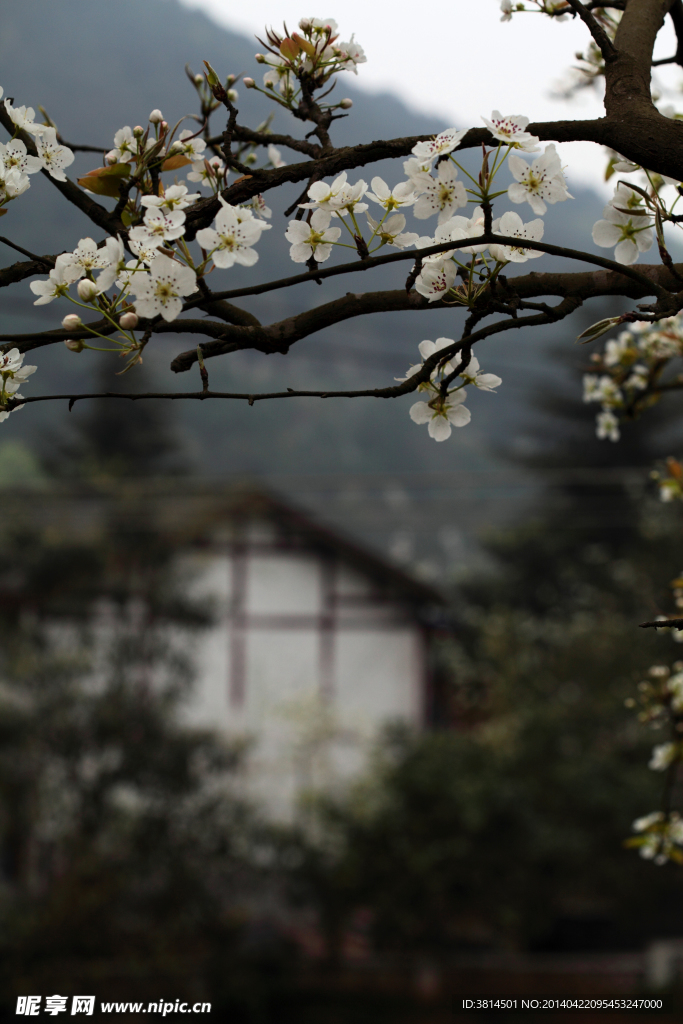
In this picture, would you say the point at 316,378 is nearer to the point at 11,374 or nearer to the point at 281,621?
the point at 281,621

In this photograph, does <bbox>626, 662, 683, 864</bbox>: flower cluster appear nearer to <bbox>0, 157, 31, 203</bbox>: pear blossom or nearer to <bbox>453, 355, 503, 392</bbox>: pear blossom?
<bbox>453, 355, 503, 392</bbox>: pear blossom

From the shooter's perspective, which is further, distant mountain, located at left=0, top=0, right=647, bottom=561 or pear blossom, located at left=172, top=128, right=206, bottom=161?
distant mountain, located at left=0, top=0, right=647, bottom=561

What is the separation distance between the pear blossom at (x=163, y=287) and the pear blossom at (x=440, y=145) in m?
0.19

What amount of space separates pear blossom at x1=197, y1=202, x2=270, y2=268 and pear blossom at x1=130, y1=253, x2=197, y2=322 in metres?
0.04

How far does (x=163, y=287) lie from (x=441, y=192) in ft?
0.77

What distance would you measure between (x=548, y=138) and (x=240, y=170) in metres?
0.26

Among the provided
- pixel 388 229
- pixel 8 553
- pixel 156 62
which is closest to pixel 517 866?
pixel 8 553

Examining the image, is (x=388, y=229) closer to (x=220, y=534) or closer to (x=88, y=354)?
(x=220, y=534)

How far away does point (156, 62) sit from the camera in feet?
49.2

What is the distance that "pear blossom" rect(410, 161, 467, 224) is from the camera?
646 millimetres

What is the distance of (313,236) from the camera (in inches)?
27.0

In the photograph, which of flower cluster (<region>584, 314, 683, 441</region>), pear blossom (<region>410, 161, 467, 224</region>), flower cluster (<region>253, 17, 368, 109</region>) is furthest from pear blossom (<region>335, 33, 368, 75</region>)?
flower cluster (<region>584, 314, 683, 441</region>)

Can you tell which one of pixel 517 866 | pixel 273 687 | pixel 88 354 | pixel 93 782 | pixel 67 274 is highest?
pixel 88 354

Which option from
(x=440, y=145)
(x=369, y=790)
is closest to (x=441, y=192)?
(x=440, y=145)
